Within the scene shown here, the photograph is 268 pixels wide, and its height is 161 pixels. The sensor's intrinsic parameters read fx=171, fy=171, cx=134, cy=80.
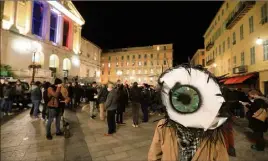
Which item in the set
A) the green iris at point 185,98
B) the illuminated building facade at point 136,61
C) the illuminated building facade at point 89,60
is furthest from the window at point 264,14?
the illuminated building facade at point 136,61

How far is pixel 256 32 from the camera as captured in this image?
14898 mm

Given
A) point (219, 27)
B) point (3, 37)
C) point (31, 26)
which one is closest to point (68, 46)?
point (31, 26)

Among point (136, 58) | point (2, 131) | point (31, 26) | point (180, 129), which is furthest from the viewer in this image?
point (136, 58)

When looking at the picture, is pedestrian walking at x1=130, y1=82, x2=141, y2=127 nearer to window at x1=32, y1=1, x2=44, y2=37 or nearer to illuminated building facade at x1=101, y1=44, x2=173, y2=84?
window at x1=32, y1=1, x2=44, y2=37

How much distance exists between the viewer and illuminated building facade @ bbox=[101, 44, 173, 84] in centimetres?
5931

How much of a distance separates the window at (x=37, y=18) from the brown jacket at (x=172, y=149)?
2771 cm

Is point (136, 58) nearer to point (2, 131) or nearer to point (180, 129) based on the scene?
point (2, 131)

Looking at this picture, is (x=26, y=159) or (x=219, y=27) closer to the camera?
(x=26, y=159)

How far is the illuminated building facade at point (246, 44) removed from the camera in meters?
13.9

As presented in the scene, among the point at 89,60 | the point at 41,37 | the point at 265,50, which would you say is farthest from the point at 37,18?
the point at 265,50

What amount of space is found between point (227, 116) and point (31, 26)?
27.3 m

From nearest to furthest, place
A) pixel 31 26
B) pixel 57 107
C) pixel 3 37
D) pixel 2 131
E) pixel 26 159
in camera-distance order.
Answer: pixel 26 159
pixel 57 107
pixel 2 131
pixel 3 37
pixel 31 26

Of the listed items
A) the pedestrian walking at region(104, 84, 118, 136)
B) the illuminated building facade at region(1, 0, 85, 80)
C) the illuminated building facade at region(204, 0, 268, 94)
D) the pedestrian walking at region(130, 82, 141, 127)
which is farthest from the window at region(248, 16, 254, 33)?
the illuminated building facade at region(1, 0, 85, 80)

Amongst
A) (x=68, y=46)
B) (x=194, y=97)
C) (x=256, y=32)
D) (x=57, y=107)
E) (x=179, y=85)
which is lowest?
(x=57, y=107)
